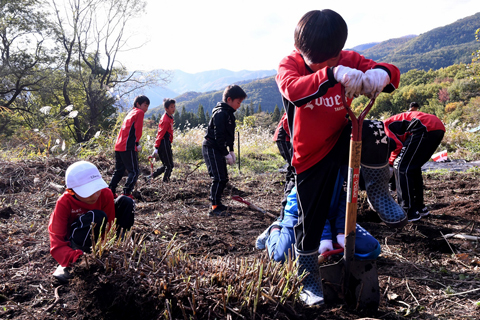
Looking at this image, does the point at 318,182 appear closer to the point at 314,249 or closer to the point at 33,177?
the point at 314,249

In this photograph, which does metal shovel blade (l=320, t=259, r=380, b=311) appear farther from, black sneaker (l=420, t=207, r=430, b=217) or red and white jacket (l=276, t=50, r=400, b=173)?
black sneaker (l=420, t=207, r=430, b=217)

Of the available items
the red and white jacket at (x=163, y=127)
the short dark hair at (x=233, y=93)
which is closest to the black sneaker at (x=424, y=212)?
the short dark hair at (x=233, y=93)

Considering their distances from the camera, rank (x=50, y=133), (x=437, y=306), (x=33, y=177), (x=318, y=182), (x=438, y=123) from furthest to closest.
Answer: (x=50, y=133) → (x=33, y=177) → (x=438, y=123) → (x=437, y=306) → (x=318, y=182)

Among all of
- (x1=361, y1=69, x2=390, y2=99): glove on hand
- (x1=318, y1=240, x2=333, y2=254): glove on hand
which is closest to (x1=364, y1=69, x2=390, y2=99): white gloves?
(x1=361, y1=69, x2=390, y2=99): glove on hand

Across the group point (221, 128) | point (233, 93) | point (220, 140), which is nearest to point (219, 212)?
point (220, 140)

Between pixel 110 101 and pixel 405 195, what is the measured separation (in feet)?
70.9

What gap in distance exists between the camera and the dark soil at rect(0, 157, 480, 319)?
1.48m

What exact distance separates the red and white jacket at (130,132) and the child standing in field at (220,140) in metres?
1.58

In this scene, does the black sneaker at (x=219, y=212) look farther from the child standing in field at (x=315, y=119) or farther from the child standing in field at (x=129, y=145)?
the child standing in field at (x=315, y=119)

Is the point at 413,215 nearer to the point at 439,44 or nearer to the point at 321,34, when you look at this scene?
the point at 321,34

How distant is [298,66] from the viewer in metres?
1.64

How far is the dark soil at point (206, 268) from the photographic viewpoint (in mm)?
1482

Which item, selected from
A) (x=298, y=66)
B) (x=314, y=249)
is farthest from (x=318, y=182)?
(x=298, y=66)

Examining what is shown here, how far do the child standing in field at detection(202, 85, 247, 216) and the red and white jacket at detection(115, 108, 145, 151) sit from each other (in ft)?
5.19
